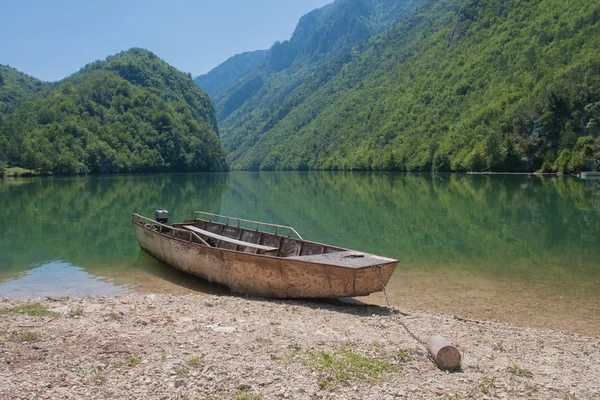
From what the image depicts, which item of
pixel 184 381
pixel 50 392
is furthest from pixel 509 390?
pixel 50 392

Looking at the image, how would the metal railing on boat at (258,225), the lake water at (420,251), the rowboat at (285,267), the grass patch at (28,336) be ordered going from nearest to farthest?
the grass patch at (28,336) < the rowboat at (285,267) < the lake water at (420,251) < the metal railing on boat at (258,225)

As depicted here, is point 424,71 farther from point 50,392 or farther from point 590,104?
point 50,392

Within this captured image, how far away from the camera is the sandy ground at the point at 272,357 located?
662 cm

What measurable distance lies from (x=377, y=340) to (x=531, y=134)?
9618 centimetres

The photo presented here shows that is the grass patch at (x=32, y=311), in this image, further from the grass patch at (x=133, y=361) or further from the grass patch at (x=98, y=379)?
the grass patch at (x=98, y=379)

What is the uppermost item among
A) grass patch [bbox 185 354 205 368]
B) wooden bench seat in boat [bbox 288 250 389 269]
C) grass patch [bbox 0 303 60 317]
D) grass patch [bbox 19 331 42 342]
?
wooden bench seat in boat [bbox 288 250 389 269]

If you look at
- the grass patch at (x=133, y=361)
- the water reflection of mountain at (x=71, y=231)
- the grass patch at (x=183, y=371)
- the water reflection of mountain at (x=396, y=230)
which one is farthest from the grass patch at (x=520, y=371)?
the water reflection of mountain at (x=71, y=231)

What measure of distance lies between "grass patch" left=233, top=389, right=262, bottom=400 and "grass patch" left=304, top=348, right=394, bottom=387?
1.03 meters

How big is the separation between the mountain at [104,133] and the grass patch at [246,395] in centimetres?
12383

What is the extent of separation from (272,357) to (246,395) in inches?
60.3

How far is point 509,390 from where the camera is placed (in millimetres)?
6715

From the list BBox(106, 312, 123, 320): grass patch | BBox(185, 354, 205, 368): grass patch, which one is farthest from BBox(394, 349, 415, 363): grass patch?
BBox(106, 312, 123, 320): grass patch

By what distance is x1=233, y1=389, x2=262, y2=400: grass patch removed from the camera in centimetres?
632

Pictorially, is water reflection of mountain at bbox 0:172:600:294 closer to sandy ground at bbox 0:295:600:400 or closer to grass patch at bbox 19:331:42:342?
sandy ground at bbox 0:295:600:400
